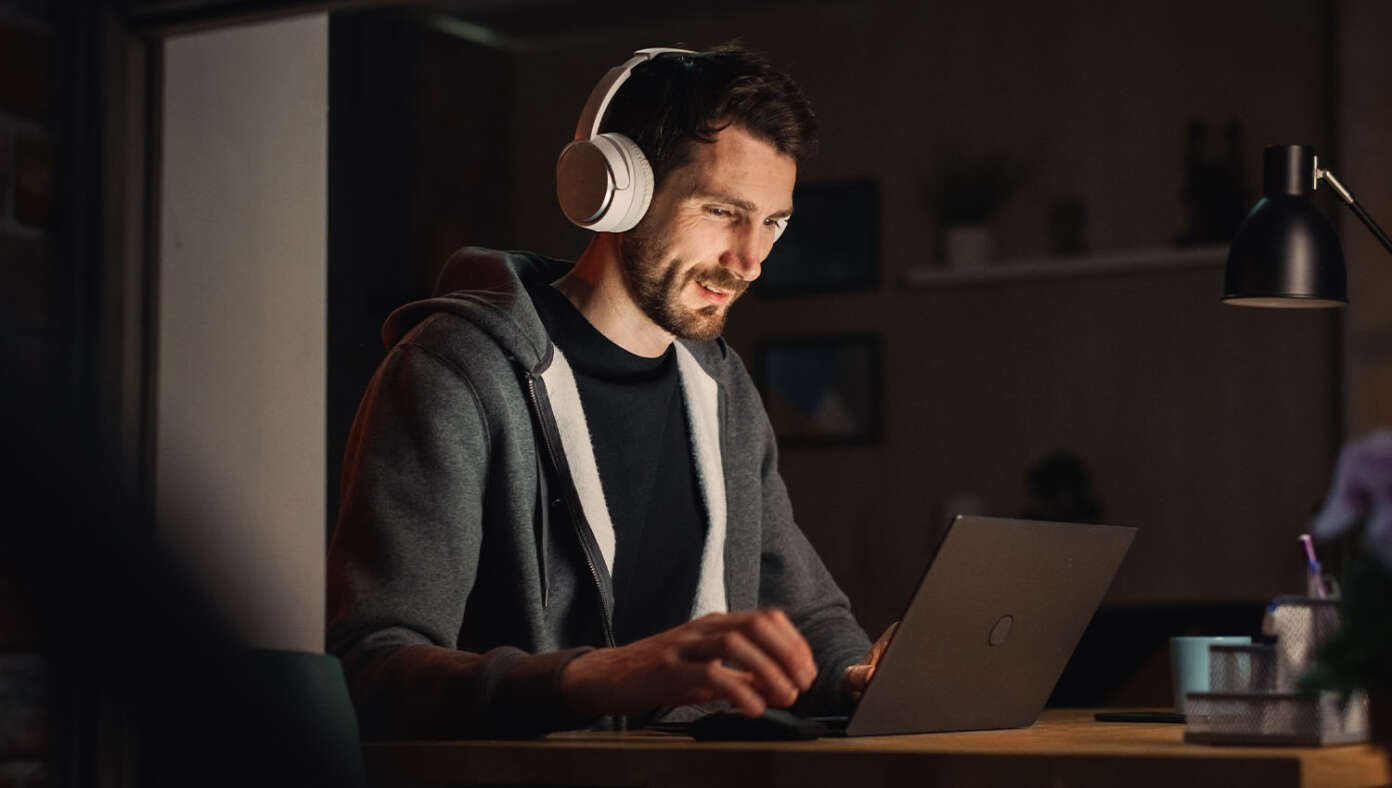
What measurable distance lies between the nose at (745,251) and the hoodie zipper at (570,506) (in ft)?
1.13

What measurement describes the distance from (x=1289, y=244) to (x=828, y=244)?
4021mm

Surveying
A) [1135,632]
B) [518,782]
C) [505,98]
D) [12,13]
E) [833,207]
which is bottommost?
[1135,632]

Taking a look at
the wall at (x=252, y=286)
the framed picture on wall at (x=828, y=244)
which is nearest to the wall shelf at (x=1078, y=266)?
the framed picture on wall at (x=828, y=244)

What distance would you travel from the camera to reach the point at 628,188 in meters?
1.77

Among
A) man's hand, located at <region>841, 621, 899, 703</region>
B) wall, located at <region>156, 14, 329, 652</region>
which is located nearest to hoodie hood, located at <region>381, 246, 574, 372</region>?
wall, located at <region>156, 14, 329, 652</region>

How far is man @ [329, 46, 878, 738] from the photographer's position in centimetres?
125

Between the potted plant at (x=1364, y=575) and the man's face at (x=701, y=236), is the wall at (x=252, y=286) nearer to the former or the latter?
the man's face at (x=701, y=236)

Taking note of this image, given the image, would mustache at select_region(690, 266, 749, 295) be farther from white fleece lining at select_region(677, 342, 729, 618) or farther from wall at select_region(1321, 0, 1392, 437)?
wall at select_region(1321, 0, 1392, 437)

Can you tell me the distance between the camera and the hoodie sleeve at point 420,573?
4.15 ft

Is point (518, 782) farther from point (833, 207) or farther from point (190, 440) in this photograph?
point (833, 207)

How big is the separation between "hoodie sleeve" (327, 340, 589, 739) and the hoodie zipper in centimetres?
8

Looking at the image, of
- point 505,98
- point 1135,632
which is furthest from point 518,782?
point 505,98

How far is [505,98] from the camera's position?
19.9 ft

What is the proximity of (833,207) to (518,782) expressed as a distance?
4.58 m
